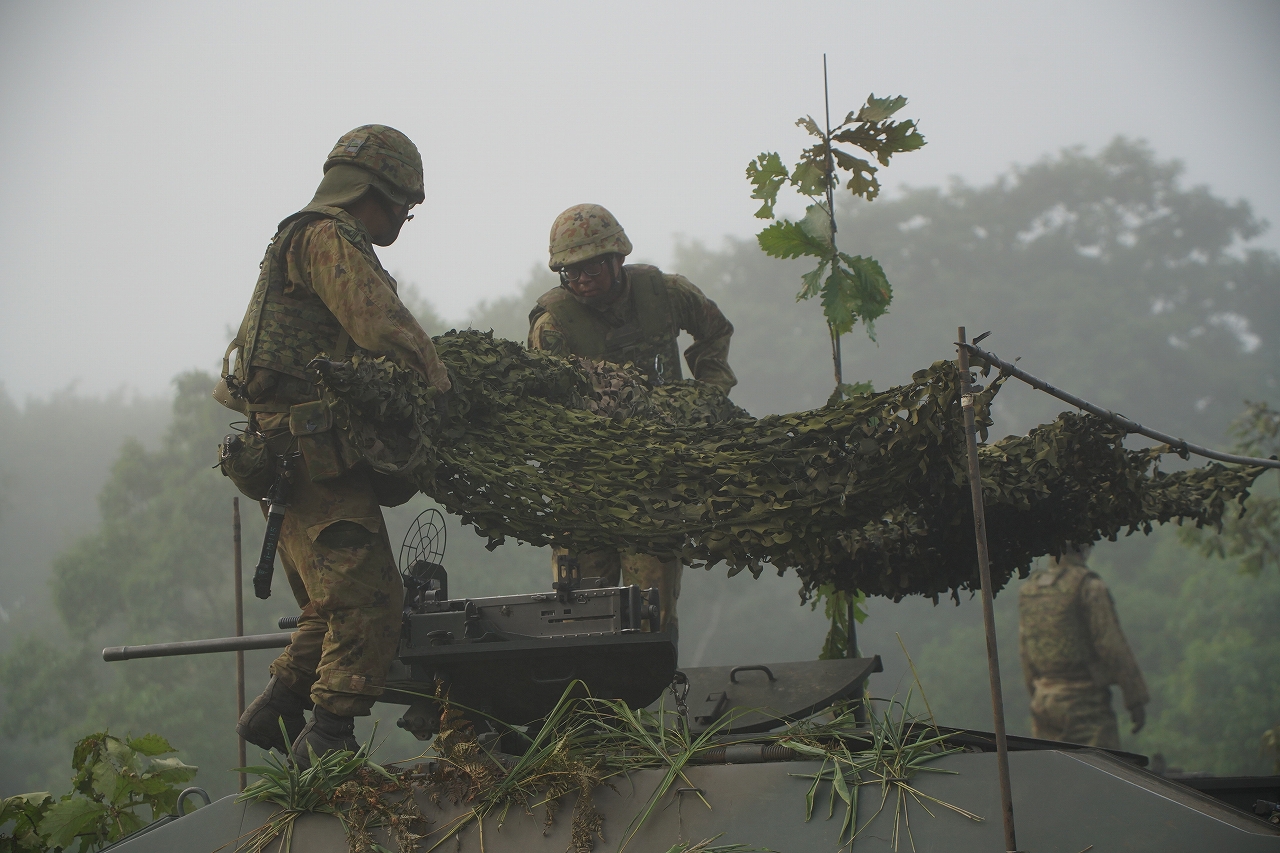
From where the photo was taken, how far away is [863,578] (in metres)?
5.66

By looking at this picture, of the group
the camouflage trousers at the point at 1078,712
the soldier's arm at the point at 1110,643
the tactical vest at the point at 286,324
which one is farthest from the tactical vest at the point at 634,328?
the camouflage trousers at the point at 1078,712

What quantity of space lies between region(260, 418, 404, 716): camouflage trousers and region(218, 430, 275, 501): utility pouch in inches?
4.3

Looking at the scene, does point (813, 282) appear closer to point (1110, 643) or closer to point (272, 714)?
point (272, 714)

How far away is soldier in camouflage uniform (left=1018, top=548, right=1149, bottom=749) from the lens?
10.9m

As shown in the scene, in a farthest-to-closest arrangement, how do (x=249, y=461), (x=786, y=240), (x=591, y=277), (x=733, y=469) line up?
(x=591, y=277)
(x=786, y=240)
(x=733, y=469)
(x=249, y=461)

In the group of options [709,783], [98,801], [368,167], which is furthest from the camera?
[98,801]

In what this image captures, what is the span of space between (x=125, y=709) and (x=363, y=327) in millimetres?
20873

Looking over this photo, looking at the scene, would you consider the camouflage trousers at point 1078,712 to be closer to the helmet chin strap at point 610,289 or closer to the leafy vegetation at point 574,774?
the helmet chin strap at point 610,289

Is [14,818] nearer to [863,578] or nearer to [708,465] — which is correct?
[708,465]

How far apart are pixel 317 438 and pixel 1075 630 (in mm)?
8565

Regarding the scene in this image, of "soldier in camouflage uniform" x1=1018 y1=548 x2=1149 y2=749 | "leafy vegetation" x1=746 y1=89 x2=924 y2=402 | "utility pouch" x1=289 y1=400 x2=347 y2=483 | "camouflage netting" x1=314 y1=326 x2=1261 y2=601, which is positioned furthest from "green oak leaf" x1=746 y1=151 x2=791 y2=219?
"soldier in camouflage uniform" x1=1018 y1=548 x2=1149 y2=749

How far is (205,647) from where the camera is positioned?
5.09 m

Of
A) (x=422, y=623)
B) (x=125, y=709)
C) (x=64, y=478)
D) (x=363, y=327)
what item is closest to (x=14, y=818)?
(x=422, y=623)

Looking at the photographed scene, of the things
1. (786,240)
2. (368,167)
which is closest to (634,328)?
(786,240)
